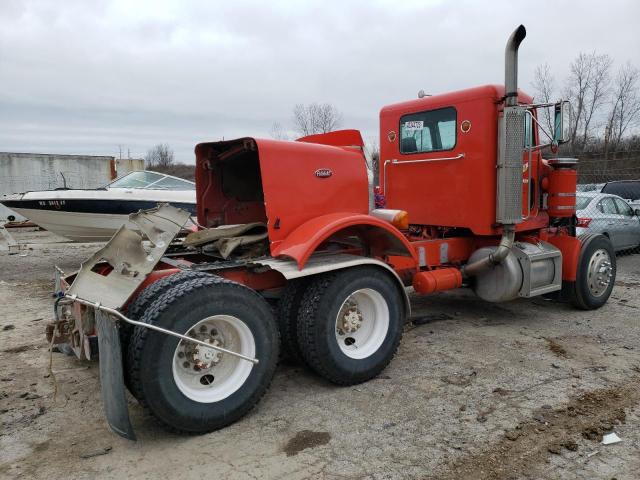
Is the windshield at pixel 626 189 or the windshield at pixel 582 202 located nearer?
the windshield at pixel 582 202

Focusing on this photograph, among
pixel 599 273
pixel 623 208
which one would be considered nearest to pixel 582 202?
pixel 623 208

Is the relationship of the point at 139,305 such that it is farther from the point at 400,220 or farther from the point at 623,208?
the point at 623,208

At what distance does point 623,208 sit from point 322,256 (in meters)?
9.37

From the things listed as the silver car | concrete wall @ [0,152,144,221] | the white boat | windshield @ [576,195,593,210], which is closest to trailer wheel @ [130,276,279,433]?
the white boat

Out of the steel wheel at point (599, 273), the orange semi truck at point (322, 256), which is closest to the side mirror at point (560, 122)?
the orange semi truck at point (322, 256)

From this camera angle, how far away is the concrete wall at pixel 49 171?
804 inches

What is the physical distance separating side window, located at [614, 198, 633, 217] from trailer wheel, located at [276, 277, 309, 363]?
30.9 feet

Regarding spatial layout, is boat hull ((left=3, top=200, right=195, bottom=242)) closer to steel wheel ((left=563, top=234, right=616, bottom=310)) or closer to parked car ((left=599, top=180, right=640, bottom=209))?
steel wheel ((left=563, top=234, right=616, bottom=310))

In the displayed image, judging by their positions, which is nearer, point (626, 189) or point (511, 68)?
point (511, 68)

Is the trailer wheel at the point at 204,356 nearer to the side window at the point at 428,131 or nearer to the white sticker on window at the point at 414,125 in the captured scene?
the side window at the point at 428,131

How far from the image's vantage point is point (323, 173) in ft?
13.9

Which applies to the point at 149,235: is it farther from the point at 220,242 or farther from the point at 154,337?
the point at 154,337

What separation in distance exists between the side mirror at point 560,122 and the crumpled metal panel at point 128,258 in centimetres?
395

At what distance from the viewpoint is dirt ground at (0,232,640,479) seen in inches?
116
